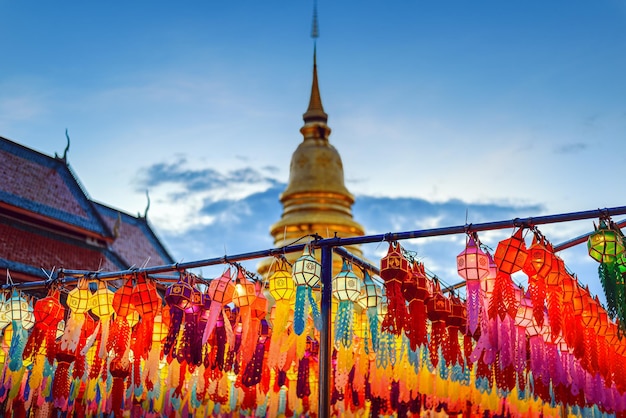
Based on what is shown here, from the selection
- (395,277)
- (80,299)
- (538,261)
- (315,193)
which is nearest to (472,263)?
(538,261)

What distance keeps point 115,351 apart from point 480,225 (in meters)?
5.48

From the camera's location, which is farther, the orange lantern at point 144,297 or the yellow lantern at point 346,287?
the orange lantern at point 144,297

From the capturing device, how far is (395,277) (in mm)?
7254

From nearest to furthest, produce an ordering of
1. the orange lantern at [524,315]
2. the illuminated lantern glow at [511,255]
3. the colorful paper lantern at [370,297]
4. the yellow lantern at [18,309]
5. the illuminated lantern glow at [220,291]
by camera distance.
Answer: the illuminated lantern glow at [511,255]
the orange lantern at [524,315]
the colorful paper lantern at [370,297]
the illuminated lantern glow at [220,291]
the yellow lantern at [18,309]

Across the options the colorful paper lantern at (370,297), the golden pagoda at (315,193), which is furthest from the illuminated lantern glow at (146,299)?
the golden pagoda at (315,193)

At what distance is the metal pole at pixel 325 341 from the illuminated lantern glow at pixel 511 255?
6.39ft

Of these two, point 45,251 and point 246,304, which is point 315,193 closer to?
point 45,251

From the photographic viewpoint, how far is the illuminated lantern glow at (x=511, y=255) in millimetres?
6391

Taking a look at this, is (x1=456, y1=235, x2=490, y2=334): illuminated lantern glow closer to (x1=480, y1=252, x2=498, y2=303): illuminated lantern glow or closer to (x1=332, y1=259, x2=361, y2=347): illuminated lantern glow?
(x1=480, y1=252, x2=498, y2=303): illuminated lantern glow

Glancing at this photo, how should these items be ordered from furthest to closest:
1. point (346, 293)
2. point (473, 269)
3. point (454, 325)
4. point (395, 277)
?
1. point (454, 325)
2. point (346, 293)
3. point (395, 277)
4. point (473, 269)

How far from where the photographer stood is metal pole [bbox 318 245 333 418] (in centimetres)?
679

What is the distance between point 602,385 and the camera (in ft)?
31.3

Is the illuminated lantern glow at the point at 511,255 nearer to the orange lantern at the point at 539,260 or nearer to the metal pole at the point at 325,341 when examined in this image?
the orange lantern at the point at 539,260

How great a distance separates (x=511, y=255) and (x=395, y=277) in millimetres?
1418
